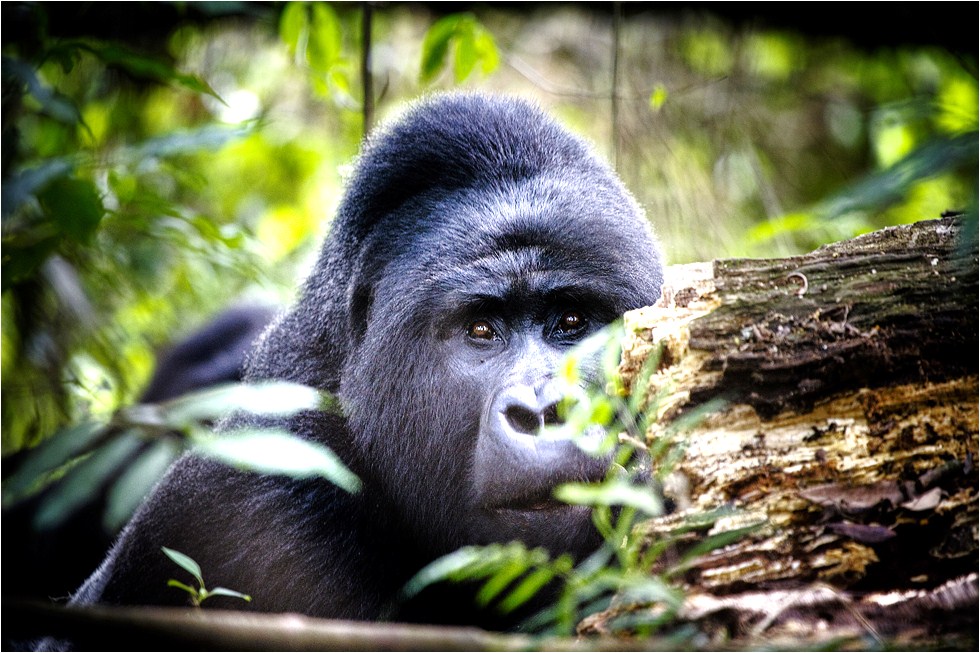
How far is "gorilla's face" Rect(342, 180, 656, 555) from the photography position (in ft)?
9.82

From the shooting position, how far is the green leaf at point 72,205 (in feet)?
8.79

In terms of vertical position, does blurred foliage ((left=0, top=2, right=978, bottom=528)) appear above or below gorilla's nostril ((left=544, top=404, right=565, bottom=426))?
above

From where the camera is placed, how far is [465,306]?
304 centimetres

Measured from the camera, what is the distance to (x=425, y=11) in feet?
21.3

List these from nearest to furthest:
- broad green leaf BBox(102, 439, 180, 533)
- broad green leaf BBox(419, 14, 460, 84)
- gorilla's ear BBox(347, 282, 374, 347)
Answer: broad green leaf BBox(102, 439, 180, 533)
gorilla's ear BBox(347, 282, 374, 347)
broad green leaf BBox(419, 14, 460, 84)

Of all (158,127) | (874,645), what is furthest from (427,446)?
(158,127)

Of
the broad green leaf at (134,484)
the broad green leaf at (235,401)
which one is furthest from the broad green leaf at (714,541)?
the broad green leaf at (134,484)

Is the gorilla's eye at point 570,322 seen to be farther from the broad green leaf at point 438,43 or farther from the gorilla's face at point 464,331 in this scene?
the broad green leaf at point 438,43

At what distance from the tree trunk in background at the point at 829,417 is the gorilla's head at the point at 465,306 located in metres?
0.52

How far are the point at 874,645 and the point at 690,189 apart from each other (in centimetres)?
476

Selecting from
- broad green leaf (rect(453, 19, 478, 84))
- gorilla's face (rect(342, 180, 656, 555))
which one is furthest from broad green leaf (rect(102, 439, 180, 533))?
broad green leaf (rect(453, 19, 478, 84))

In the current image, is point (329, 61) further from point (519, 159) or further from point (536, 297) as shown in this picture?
point (536, 297)

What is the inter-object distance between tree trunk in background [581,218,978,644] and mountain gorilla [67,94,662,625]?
2.00ft

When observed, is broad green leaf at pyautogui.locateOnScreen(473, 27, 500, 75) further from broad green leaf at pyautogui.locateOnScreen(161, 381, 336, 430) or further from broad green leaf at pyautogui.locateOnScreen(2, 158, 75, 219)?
broad green leaf at pyautogui.locateOnScreen(161, 381, 336, 430)
